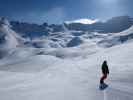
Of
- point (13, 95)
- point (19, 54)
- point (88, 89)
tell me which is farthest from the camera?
point (19, 54)

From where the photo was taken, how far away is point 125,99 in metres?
10.6

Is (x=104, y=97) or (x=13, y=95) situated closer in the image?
(x=104, y=97)

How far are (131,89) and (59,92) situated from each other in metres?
4.83

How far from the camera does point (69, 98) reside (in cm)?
1146

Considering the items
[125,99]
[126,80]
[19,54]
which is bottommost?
[125,99]

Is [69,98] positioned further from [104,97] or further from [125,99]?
[125,99]

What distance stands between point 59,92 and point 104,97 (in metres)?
3.20

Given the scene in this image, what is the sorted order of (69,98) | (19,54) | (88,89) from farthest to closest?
1. (19,54)
2. (88,89)
3. (69,98)

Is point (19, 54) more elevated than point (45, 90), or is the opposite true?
point (19, 54)

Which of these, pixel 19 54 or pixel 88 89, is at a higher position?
pixel 19 54

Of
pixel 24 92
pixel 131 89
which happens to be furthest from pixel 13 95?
pixel 131 89

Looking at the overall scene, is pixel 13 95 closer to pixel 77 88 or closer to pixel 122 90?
pixel 77 88

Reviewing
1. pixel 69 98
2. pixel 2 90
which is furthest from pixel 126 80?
pixel 2 90

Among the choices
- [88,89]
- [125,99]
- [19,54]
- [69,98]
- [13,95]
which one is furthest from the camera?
[19,54]
